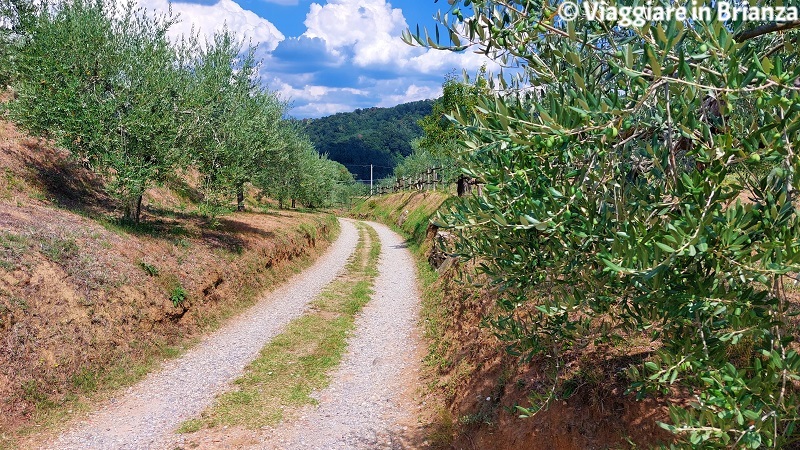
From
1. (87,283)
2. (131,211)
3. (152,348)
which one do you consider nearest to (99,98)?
(131,211)

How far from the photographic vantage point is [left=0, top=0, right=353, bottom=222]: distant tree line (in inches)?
678

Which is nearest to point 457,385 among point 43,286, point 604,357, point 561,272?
point 604,357

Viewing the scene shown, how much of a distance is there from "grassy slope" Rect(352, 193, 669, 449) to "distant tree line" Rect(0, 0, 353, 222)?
12398 millimetres

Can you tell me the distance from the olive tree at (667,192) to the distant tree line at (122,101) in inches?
641

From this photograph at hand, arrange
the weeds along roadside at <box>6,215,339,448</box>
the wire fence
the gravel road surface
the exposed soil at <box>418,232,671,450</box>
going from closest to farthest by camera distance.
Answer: the exposed soil at <box>418,232,671,450</box>
the gravel road surface
the weeds along roadside at <box>6,215,339,448</box>
the wire fence

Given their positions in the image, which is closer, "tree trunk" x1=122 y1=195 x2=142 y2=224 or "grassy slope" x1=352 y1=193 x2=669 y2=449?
"grassy slope" x1=352 y1=193 x2=669 y2=449

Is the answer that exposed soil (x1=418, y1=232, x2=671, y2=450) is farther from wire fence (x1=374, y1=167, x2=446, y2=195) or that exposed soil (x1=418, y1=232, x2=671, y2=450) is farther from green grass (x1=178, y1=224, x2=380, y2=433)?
wire fence (x1=374, y1=167, x2=446, y2=195)

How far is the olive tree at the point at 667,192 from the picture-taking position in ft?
9.71

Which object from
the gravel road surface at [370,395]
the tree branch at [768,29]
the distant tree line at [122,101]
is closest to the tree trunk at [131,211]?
the distant tree line at [122,101]

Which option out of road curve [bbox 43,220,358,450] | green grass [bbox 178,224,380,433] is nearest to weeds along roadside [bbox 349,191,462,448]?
green grass [bbox 178,224,380,433]

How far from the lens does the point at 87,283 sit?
42.3 ft

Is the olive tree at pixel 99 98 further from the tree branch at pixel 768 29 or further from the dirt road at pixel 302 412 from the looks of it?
the tree branch at pixel 768 29

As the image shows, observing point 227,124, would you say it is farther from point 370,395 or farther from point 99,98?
point 370,395

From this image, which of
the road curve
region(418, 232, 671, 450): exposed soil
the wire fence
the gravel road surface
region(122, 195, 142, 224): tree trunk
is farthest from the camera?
the wire fence
